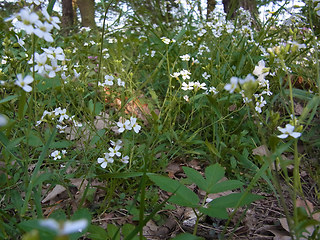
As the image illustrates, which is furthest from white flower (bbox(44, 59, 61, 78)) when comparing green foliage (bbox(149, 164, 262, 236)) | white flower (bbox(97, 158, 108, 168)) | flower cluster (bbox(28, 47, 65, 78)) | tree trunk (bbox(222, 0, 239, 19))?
tree trunk (bbox(222, 0, 239, 19))

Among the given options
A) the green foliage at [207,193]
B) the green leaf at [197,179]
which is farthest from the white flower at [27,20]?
→ the green leaf at [197,179]

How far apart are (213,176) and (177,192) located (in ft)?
0.57

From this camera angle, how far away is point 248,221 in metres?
1.21

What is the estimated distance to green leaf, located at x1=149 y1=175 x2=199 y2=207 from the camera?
0.94 metres

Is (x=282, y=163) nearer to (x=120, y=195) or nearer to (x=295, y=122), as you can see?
(x=295, y=122)

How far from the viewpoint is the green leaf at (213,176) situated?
1031 millimetres

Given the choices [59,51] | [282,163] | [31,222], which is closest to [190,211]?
[282,163]

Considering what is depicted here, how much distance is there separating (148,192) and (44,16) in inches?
32.9

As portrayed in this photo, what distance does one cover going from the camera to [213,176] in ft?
3.50

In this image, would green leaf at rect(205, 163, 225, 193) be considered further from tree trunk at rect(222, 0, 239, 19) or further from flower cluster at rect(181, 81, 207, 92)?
tree trunk at rect(222, 0, 239, 19)

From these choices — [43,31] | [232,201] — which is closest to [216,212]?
[232,201]

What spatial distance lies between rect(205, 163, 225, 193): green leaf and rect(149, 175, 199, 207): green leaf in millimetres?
74

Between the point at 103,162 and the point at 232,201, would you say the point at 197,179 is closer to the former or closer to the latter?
the point at 232,201

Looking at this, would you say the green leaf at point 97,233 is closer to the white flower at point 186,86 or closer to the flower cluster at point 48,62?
the flower cluster at point 48,62
